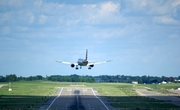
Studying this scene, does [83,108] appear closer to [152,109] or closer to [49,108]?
[49,108]

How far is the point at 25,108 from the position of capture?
122688 millimetres

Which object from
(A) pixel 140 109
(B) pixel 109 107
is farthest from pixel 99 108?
(A) pixel 140 109

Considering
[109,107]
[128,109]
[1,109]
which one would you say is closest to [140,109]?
[128,109]

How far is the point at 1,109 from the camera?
119438 mm

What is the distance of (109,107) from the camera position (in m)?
130

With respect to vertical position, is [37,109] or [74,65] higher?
[74,65]

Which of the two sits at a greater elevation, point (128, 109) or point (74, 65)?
point (74, 65)

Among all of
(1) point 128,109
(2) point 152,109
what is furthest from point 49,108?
(2) point 152,109

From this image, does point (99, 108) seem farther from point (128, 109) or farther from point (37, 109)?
point (37, 109)

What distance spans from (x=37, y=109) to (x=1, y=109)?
11.4m

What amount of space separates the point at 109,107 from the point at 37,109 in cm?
2544

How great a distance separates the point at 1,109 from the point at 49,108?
15499mm

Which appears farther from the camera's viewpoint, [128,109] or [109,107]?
[109,107]

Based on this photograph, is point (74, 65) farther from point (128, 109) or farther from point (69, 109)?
point (128, 109)
